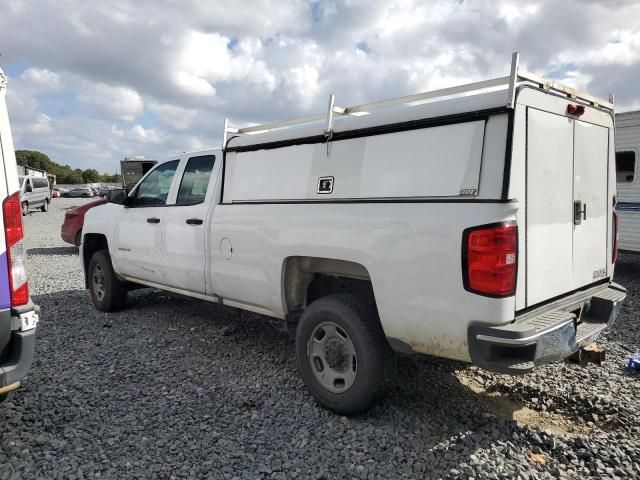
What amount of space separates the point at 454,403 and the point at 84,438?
2701mm

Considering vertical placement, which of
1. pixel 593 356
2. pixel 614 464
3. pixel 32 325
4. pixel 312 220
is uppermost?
pixel 312 220

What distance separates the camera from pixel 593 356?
3.58m

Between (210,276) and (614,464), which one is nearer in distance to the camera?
(614,464)

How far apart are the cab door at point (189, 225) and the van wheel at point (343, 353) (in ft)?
5.02

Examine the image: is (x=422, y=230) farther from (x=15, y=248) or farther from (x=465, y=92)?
(x=15, y=248)

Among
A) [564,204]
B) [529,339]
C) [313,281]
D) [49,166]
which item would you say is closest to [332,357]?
[313,281]

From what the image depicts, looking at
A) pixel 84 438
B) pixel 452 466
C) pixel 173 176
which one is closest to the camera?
pixel 452 466

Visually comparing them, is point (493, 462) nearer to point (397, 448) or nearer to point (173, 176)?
point (397, 448)

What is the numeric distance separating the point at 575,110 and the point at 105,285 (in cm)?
565

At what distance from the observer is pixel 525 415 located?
11.7 feet

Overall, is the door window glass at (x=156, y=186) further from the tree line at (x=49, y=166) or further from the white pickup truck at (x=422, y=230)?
the tree line at (x=49, y=166)

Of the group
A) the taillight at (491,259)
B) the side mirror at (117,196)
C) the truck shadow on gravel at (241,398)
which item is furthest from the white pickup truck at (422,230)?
the side mirror at (117,196)

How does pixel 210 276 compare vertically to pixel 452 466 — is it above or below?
above

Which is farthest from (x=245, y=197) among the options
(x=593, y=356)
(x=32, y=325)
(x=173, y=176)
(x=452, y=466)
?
(x=593, y=356)
